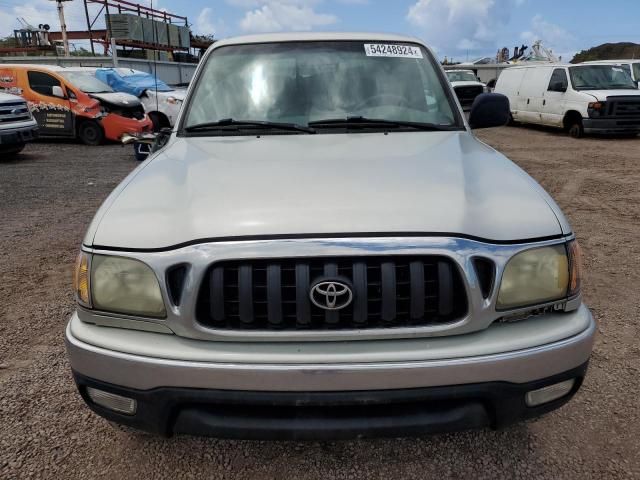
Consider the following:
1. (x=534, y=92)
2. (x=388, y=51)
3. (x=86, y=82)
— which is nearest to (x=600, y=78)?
(x=534, y=92)

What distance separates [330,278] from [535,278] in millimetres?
727

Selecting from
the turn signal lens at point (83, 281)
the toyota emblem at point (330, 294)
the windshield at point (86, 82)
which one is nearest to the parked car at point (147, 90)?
the windshield at point (86, 82)

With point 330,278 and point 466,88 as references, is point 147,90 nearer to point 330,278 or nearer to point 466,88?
point 466,88

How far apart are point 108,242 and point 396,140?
1.48m

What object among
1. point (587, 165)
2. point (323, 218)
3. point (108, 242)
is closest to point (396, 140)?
point (323, 218)

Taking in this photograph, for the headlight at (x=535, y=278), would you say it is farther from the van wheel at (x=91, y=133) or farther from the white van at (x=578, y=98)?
the white van at (x=578, y=98)

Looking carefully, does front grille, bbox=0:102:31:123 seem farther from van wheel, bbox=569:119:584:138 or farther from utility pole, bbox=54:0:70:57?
utility pole, bbox=54:0:70:57

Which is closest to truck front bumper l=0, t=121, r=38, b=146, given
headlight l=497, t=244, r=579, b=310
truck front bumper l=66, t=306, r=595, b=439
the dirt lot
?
the dirt lot

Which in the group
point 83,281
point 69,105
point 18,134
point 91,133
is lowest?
point 91,133

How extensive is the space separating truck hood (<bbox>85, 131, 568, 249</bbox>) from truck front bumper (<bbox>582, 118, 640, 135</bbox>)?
1206cm

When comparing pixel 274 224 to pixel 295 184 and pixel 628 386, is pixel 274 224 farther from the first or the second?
pixel 628 386

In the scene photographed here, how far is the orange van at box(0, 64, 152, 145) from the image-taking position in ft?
39.3

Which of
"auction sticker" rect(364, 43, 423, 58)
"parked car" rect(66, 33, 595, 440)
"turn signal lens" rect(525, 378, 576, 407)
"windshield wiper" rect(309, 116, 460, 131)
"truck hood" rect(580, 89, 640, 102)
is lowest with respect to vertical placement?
"truck hood" rect(580, 89, 640, 102)

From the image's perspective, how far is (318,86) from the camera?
2975mm
